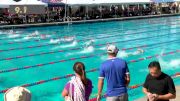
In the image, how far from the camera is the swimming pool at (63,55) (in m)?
9.98

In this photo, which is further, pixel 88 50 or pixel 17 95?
pixel 88 50

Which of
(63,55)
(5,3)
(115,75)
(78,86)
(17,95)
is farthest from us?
(5,3)

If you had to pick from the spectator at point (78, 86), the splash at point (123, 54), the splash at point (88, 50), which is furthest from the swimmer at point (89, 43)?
the spectator at point (78, 86)

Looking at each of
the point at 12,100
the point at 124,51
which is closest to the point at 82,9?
the point at 124,51

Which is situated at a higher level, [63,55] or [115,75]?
[115,75]

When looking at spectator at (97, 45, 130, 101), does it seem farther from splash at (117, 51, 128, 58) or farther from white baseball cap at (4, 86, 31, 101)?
splash at (117, 51, 128, 58)

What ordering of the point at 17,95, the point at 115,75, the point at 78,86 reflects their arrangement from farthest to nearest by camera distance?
the point at 115,75
the point at 78,86
the point at 17,95

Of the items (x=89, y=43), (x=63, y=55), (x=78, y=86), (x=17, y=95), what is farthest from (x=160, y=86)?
(x=89, y=43)

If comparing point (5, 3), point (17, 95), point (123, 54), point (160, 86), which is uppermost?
point (5, 3)

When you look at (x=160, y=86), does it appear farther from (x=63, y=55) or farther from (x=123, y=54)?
(x=63, y=55)

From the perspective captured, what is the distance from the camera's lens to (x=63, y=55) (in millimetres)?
14047

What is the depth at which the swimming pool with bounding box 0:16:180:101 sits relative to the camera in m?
9.98

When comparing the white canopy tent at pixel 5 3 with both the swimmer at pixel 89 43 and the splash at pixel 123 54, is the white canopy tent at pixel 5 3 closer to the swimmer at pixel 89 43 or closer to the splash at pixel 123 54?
the swimmer at pixel 89 43

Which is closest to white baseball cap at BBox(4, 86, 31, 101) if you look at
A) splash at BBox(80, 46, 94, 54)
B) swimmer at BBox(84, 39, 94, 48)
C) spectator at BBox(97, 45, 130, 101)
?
spectator at BBox(97, 45, 130, 101)
